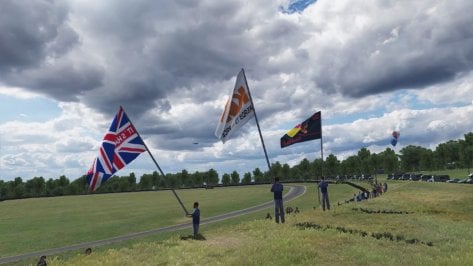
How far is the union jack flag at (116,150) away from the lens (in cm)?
2544

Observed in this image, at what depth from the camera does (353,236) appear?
750 inches

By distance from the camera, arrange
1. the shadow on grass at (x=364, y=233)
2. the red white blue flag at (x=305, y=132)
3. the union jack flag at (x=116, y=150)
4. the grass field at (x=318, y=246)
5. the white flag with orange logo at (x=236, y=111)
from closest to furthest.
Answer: the grass field at (x=318, y=246) → the shadow on grass at (x=364, y=233) → the white flag with orange logo at (x=236, y=111) → the union jack flag at (x=116, y=150) → the red white blue flag at (x=305, y=132)

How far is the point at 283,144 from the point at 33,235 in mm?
25768

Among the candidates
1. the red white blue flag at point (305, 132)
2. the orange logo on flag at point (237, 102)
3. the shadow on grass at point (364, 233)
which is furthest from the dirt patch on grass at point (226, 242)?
the red white blue flag at point (305, 132)

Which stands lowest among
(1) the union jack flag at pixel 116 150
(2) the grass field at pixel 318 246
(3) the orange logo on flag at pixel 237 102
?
(2) the grass field at pixel 318 246

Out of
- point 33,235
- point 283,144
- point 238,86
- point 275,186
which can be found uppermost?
point 238,86

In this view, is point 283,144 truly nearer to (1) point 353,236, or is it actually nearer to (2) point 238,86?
(2) point 238,86

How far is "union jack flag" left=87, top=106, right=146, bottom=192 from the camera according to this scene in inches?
1001

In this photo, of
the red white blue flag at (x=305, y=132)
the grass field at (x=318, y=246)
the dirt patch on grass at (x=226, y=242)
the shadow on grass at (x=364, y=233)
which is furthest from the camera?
the red white blue flag at (x=305, y=132)

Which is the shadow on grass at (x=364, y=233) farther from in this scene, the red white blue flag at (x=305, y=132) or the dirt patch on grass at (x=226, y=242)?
the red white blue flag at (x=305, y=132)

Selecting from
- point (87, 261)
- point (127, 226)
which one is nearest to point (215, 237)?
point (87, 261)

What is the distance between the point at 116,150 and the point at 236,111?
7.99 m

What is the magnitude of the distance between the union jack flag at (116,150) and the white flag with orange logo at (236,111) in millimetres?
6159

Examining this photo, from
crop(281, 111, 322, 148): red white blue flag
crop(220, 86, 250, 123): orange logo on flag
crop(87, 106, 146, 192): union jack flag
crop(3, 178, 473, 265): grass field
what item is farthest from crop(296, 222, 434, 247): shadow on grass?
crop(87, 106, 146, 192): union jack flag
